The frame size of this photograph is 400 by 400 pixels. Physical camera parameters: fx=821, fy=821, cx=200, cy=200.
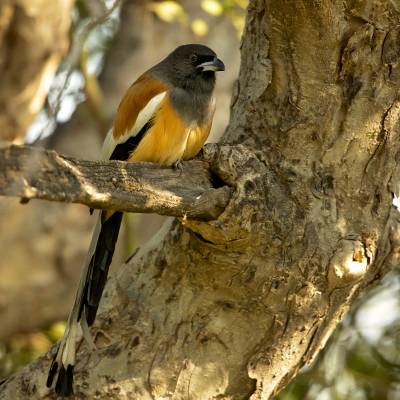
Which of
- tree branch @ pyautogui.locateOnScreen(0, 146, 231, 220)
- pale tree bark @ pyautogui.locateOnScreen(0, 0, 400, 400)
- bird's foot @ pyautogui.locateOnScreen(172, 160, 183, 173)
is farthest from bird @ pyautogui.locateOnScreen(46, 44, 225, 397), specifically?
tree branch @ pyautogui.locateOnScreen(0, 146, 231, 220)

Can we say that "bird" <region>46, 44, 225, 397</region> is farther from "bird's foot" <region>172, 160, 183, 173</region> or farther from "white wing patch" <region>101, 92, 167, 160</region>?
"bird's foot" <region>172, 160, 183, 173</region>

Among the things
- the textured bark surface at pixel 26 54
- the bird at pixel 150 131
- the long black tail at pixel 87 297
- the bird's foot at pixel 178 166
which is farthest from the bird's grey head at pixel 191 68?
the bird's foot at pixel 178 166

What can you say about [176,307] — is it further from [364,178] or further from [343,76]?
[343,76]

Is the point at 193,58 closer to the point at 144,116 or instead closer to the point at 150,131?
the point at 144,116

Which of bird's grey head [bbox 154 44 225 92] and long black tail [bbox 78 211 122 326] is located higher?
bird's grey head [bbox 154 44 225 92]

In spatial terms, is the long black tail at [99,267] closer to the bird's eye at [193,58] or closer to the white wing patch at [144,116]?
the white wing patch at [144,116]

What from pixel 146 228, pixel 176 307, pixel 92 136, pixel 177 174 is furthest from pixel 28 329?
pixel 177 174

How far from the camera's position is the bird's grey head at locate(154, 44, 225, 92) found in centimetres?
518

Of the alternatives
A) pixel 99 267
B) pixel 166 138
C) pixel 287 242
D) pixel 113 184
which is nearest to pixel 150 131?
pixel 166 138

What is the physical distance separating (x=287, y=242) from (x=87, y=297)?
1.16m

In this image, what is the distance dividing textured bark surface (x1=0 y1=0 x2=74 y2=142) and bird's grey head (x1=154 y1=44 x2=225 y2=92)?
124 cm

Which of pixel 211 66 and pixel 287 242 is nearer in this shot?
pixel 287 242

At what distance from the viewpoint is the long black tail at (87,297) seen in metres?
3.98

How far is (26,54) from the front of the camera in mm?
3760
